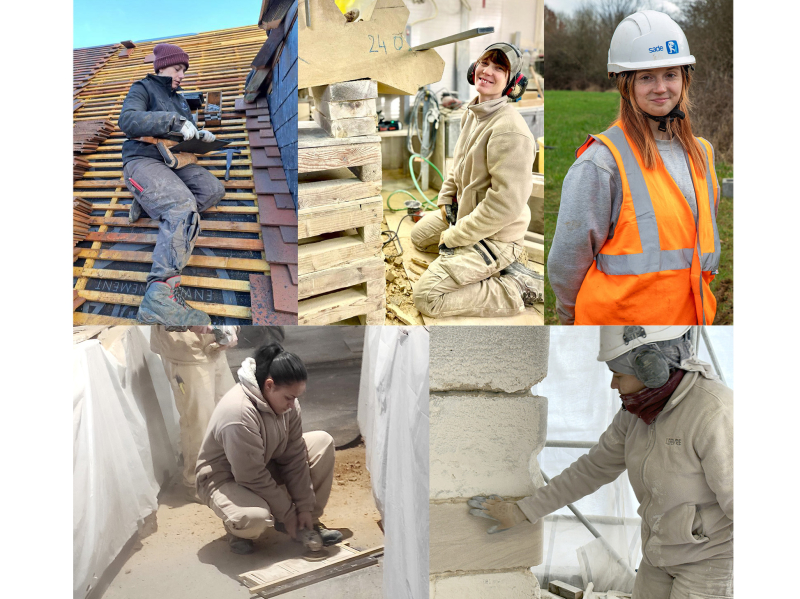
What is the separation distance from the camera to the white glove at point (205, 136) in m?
2.91

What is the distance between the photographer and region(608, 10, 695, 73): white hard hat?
269cm

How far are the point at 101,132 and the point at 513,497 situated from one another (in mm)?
2418

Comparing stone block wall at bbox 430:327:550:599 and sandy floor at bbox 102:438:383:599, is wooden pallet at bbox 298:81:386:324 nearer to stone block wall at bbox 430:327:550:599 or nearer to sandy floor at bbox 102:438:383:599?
stone block wall at bbox 430:327:550:599

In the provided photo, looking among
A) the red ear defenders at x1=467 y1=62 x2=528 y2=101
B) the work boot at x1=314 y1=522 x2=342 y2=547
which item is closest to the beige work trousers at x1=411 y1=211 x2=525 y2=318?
the red ear defenders at x1=467 y1=62 x2=528 y2=101

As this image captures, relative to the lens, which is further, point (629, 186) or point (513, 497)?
point (513, 497)

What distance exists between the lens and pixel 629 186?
2691 mm

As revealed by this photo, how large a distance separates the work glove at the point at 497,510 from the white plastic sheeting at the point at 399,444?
0.22 m

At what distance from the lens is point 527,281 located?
2801 millimetres

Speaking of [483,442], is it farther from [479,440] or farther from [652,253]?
[652,253]

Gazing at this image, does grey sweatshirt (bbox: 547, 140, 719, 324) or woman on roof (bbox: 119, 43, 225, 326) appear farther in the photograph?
woman on roof (bbox: 119, 43, 225, 326)

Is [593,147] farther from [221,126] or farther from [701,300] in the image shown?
[221,126]

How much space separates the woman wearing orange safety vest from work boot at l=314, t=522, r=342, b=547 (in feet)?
4.70

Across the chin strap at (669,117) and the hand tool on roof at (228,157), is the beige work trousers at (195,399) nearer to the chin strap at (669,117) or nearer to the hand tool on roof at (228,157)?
the hand tool on roof at (228,157)

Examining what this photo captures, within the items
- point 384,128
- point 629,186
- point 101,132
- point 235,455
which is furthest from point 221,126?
point 629,186
